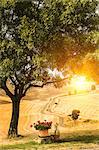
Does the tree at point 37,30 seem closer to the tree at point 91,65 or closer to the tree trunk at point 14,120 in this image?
the tree at point 91,65

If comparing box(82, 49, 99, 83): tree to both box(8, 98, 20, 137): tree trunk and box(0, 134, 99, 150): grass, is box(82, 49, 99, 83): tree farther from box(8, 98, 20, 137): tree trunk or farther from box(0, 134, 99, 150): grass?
box(8, 98, 20, 137): tree trunk

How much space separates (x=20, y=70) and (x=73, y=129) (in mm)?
13192

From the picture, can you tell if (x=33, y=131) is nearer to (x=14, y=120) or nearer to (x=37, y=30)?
(x=14, y=120)

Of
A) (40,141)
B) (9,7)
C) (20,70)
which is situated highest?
(9,7)

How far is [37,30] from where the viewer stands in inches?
1114

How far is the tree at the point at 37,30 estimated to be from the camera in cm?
2845

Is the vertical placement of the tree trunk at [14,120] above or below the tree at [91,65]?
below

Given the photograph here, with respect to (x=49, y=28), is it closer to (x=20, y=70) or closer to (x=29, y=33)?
(x=29, y=33)

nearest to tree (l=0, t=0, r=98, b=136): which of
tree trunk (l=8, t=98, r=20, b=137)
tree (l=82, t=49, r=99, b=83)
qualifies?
tree (l=82, t=49, r=99, b=83)

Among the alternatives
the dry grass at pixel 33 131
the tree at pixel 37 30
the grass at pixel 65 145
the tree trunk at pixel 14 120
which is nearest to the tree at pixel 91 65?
the tree at pixel 37 30

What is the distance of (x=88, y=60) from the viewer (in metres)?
30.0

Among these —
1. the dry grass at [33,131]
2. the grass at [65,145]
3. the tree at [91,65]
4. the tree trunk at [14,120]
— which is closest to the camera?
the grass at [65,145]

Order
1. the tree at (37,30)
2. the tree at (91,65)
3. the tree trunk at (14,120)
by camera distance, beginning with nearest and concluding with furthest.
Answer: the tree at (37,30)
the tree at (91,65)
the tree trunk at (14,120)

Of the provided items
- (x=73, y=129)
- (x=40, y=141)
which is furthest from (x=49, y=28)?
(x=73, y=129)
